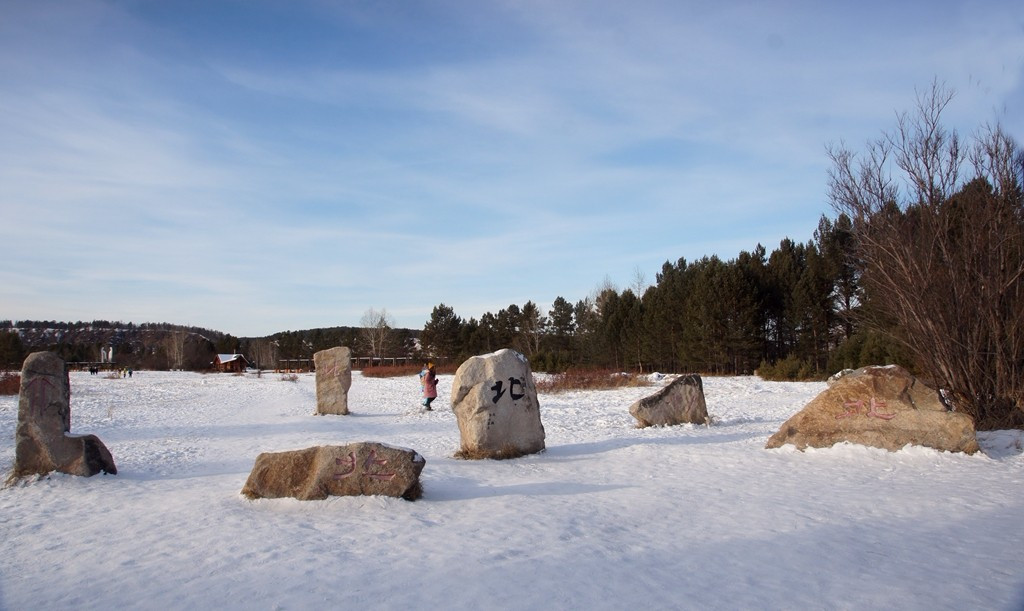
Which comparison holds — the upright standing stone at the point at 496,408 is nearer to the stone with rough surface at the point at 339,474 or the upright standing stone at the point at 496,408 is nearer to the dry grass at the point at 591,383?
the stone with rough surface at the point at 339,474

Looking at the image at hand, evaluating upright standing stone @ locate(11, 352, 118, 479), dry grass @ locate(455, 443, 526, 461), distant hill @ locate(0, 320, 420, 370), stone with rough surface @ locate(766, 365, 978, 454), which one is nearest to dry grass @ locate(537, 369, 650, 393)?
dry grass @ locate(455, 443, 526, 461)

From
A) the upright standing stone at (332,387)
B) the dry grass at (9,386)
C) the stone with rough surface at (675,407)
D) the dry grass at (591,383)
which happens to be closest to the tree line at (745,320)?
the dry grass at (591,383)

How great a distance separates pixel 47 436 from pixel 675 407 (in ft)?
36.9

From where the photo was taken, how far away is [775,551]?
5629mm

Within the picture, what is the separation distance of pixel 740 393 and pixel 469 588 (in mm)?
19396

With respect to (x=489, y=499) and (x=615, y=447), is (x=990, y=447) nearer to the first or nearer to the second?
(x=615, y=447)

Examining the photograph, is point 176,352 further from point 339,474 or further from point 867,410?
point 867,410

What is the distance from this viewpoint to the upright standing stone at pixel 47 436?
9023 mm

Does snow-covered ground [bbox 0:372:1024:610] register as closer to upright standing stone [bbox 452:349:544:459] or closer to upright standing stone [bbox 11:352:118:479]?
upright standing stone [bbox 11:352:118:479]

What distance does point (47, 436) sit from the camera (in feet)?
30.0

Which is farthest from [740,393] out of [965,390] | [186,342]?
[186,342]

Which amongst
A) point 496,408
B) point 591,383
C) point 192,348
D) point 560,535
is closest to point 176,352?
point 192,348

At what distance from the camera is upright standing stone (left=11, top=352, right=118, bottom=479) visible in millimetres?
9023

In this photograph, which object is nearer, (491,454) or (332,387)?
(491,454)
